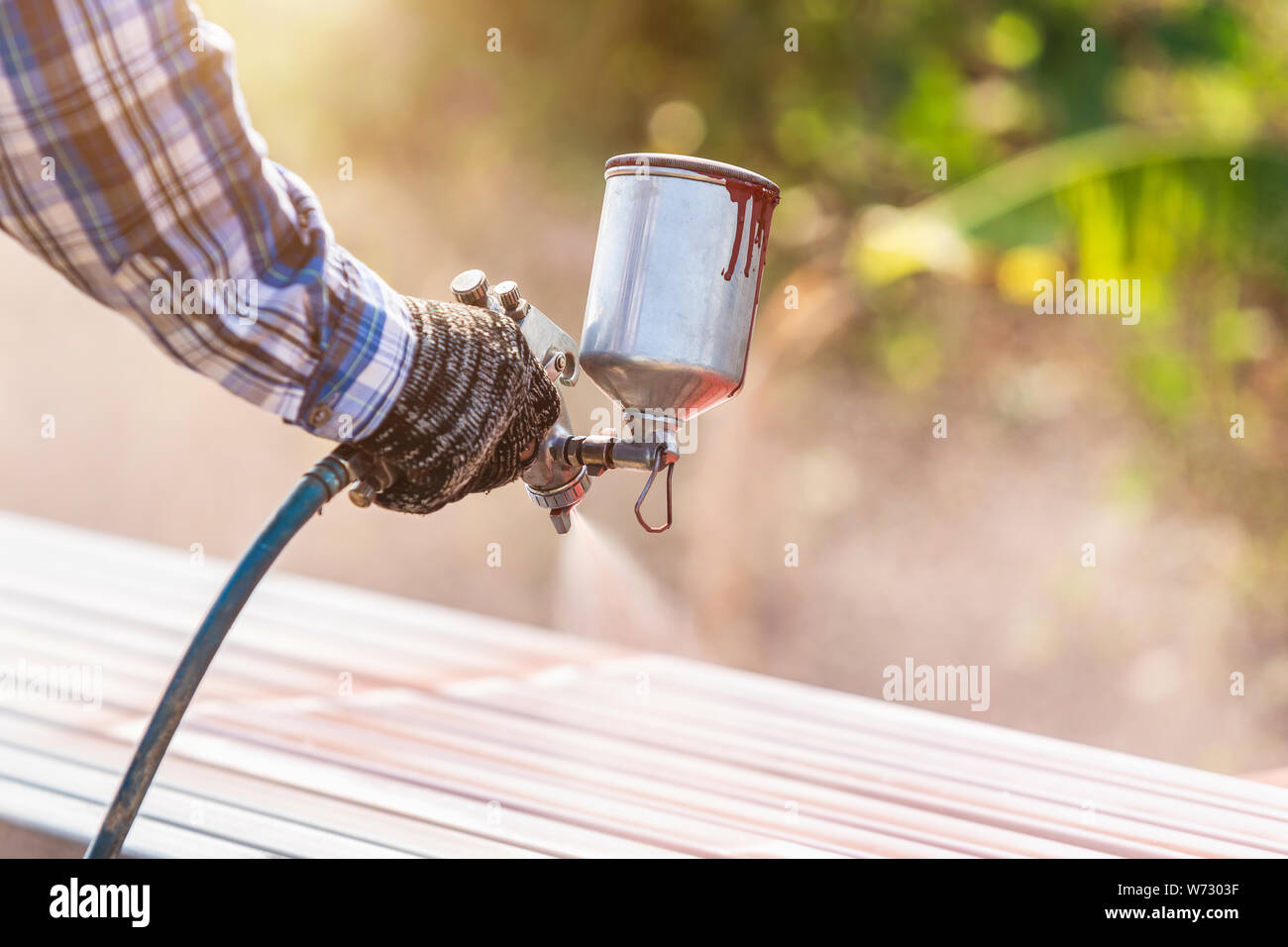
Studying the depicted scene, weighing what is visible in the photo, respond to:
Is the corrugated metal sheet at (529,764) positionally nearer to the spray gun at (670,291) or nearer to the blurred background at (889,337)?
the spray gun at (670,291)

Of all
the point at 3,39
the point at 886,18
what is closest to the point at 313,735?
the point at 3,39

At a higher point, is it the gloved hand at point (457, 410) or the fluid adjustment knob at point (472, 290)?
the fluid adjustment knob at point (472, 290)

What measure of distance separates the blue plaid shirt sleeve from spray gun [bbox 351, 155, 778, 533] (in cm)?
15

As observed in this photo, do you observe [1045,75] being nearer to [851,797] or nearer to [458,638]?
[458,638]

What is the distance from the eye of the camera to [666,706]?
2238 millimetres

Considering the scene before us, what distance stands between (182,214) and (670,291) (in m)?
0.50

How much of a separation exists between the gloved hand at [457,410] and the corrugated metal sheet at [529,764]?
426 mm

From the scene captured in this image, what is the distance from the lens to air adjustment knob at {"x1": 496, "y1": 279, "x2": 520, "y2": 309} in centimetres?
143

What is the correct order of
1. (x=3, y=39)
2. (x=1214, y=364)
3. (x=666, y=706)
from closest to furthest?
(x=3, y=39) < (x=666, y=706) < (x=1214, y=364)

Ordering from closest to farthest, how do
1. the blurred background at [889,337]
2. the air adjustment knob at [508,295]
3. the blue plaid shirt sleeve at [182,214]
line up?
the blue plaid shirt sleeve at [182,214]
the air adjustment knob at [508,295]
the blurred background at [889,337]

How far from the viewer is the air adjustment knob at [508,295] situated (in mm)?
1428

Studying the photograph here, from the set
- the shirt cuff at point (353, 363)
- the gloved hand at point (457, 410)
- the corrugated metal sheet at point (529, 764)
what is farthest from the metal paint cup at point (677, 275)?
the corrugated metal sheet at point (529, 764)

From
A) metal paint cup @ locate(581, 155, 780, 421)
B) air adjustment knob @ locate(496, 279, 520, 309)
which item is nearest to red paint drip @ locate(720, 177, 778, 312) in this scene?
metal paint cup @ locate(581, 155, 780, 421)

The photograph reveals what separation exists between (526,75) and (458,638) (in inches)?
158
